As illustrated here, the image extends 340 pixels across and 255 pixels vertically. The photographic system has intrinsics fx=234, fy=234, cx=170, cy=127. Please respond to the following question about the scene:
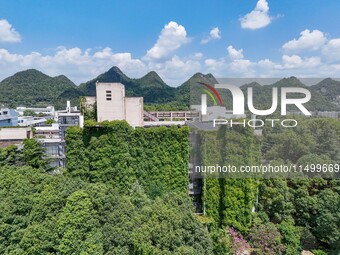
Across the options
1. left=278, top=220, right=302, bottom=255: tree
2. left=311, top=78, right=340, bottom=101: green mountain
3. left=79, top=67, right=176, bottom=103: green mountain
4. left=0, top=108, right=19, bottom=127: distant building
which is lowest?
left=278, top=220, right=302, bottom=255: tree

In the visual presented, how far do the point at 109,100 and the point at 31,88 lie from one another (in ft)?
339

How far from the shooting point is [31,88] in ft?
332

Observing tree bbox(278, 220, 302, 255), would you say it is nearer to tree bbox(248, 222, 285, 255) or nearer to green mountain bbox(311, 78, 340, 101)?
tree bbox(248, 222, 285, 255)

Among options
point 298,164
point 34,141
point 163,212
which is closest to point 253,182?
point 298,164

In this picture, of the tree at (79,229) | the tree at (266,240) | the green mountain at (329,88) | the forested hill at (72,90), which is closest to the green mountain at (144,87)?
the forested hill at (72,90)

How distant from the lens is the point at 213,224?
13.3 meters

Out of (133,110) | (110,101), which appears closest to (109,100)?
(110,101)

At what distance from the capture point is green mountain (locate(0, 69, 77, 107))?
90.6 meters

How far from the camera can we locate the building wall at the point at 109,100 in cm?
1578

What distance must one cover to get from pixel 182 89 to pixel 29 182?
6817cm

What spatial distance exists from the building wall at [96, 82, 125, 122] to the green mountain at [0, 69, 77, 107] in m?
85.1

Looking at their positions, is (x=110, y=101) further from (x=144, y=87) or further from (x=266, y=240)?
(x=144, y=87)

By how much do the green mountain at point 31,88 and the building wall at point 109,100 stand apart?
85.1 meters
